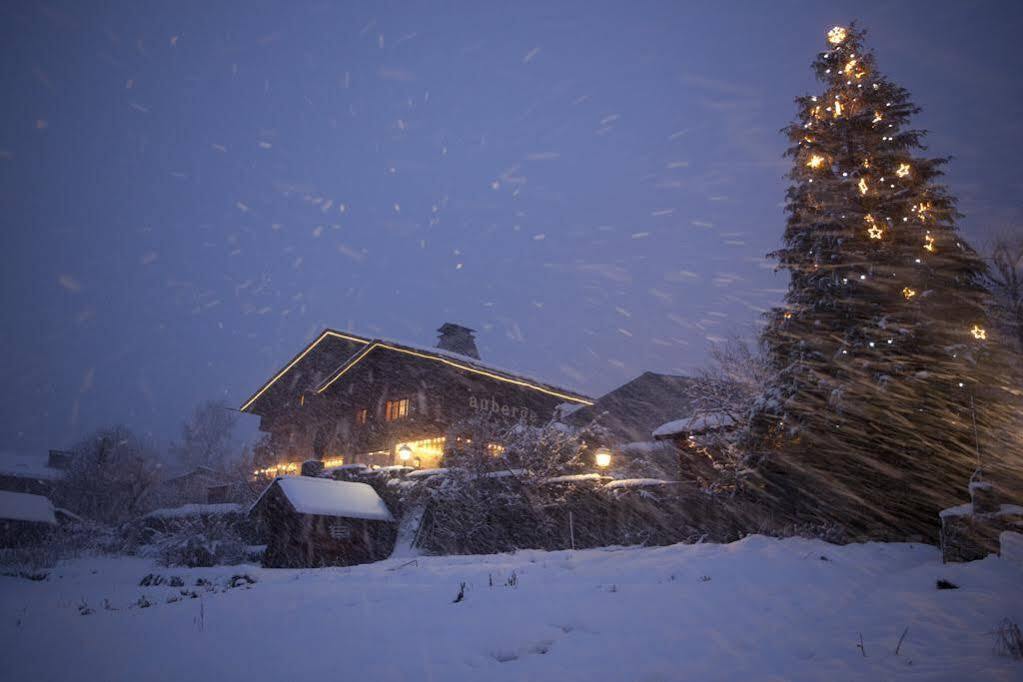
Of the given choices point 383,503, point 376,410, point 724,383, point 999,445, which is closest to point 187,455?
point 376,410

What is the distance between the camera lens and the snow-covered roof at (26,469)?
1649 inches

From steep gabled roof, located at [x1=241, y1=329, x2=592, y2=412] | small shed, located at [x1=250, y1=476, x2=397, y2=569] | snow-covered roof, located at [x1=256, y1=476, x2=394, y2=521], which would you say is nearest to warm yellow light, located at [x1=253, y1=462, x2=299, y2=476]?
steep gabled roof, located at [x1=241, y1=329, x2=592, y2=412]

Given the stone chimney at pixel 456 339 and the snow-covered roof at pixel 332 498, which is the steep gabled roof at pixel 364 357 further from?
the snow-covered roof at pixel 332 498

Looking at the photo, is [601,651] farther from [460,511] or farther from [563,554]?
[460,511]

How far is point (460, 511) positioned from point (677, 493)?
6.31 m

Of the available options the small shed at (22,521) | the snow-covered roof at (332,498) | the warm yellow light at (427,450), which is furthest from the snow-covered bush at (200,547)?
the warm yellow light at (427,450)

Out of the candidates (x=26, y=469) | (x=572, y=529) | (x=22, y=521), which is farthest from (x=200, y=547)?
(x=26, y=469)

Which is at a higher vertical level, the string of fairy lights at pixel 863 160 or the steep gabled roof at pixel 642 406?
the string of fairy lights at pixel 863 160

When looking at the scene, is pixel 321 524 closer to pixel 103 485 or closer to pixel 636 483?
pixel 636 483

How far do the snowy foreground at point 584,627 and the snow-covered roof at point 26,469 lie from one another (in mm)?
45846

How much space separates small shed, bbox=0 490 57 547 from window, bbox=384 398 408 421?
1357 centimetres

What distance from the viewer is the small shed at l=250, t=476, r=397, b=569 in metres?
14.0

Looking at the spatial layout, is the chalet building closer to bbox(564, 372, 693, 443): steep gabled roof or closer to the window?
the window

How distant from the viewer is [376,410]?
88.3 feet
